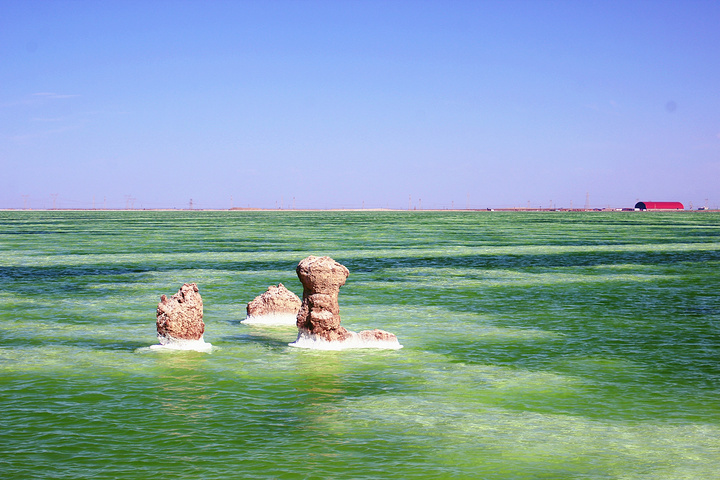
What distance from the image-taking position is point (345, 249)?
2154 inches

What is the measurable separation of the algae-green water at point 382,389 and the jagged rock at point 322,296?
0.71 m

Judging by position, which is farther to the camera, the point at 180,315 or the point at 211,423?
the point at 180,315

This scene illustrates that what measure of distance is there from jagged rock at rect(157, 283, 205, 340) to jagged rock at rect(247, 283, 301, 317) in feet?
13.2

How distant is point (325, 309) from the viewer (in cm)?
1858

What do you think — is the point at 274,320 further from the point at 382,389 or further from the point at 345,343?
the point at 382,389

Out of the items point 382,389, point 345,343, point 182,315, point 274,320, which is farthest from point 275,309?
point 382,389

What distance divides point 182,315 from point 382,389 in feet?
17.6

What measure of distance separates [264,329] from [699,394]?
35.6ft

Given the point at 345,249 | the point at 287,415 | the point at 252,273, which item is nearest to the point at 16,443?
the point at 287,415

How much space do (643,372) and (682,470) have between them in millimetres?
5948

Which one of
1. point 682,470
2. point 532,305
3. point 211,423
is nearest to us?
point 682,470

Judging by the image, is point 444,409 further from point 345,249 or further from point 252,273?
point 345,249

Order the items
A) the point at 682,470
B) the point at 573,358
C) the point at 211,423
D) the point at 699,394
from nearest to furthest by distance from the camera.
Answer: the point at 682,470 < the point at 211,423 < the point at 699,394 < the point at 573,358

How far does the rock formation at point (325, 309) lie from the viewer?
60.5 ft
